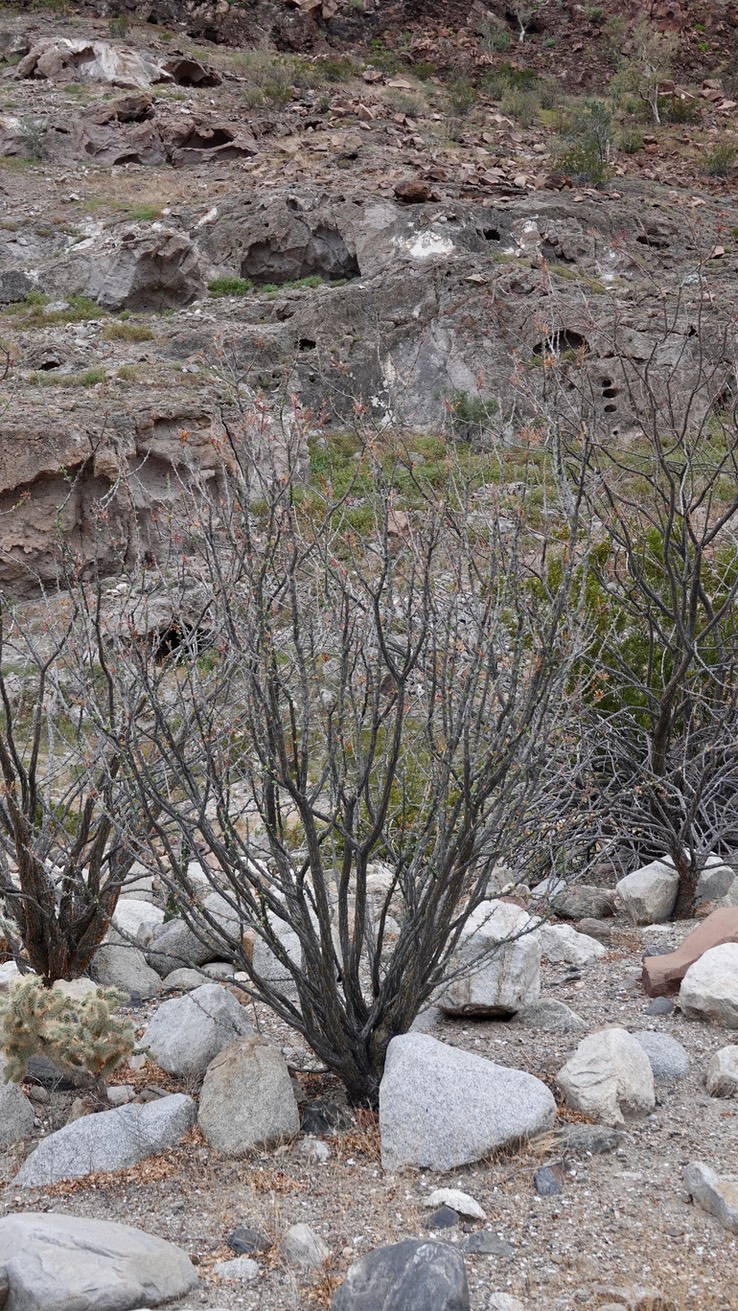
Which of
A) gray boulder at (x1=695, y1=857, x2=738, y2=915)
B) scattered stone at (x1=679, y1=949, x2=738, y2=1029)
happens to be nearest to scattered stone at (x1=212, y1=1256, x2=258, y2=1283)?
scattered stone at (x1=679, y1=949, x2=738, y2=1029)

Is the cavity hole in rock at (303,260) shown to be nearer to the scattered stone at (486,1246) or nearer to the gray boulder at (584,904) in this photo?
the gray boulder at (584,904)

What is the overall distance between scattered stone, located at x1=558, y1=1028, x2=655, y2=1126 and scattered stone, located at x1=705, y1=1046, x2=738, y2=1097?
244 millimetres

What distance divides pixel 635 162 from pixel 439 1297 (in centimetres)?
2815

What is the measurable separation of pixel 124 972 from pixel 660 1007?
7.99 ft

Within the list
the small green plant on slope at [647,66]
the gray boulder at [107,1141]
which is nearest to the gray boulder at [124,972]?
the gray boulder at [107,1141]

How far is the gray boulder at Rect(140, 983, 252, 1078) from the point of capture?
143 inches

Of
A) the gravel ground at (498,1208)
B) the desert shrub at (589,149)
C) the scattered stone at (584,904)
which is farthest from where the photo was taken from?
the desert shrub at (589,149)

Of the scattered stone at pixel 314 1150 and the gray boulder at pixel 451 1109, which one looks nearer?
the gray boulder at pixel 451 1109

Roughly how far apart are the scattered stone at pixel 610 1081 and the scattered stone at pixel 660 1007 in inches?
32.0

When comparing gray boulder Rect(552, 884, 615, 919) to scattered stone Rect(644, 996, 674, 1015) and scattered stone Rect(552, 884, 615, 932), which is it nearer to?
scattered stone Rect(552, 884, 615, 932)

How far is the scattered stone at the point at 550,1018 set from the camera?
3.93 metres

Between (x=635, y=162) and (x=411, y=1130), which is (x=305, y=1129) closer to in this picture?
(x=411, y=1130)

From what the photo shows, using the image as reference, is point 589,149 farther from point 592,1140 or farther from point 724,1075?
point 592,1140

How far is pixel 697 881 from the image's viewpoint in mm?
5676
